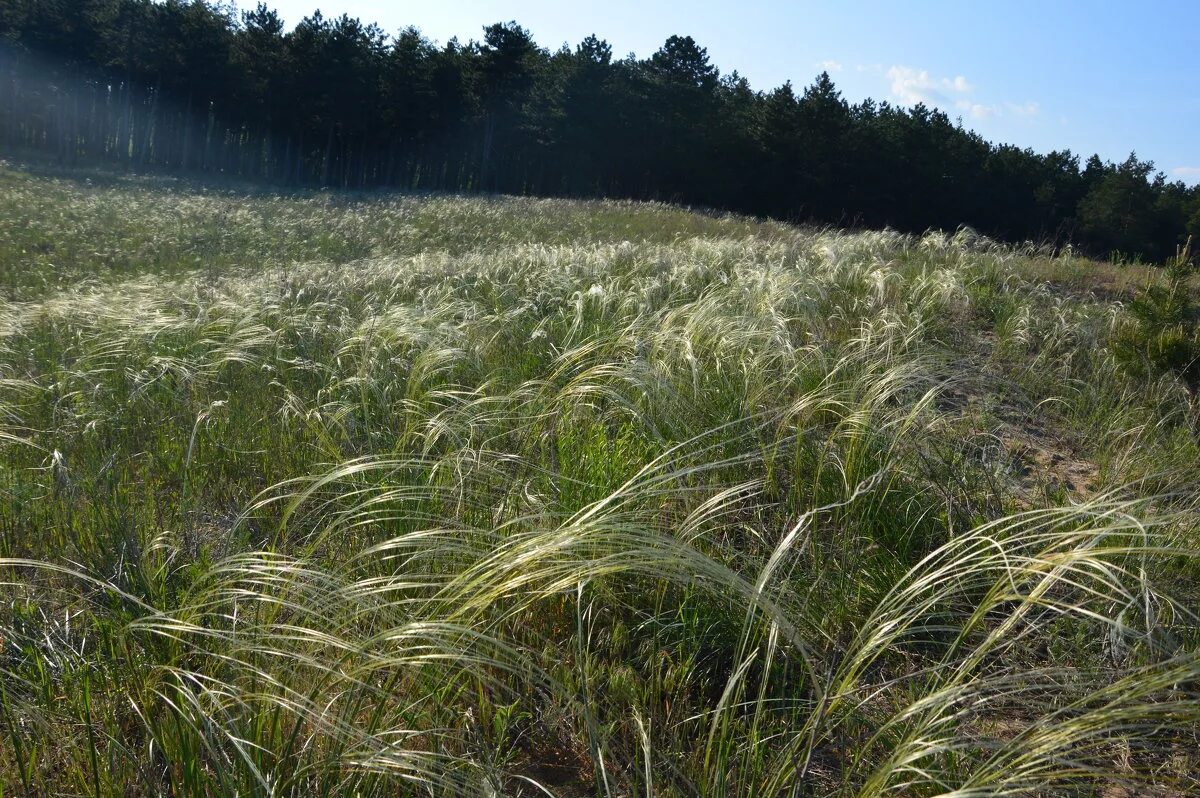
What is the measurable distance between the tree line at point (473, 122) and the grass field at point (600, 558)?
35109mm

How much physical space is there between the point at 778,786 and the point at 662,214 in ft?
63.4

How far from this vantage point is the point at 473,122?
4891 centimetres

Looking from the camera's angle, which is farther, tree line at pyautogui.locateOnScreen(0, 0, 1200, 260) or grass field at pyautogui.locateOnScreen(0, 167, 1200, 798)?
tree line at pyautogui.locateOnScreen(0, 0, 1200, 260)

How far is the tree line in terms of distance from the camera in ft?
131

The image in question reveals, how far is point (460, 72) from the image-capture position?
153 ft

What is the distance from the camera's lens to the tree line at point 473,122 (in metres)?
39.9

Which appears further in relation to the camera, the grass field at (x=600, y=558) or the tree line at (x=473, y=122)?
the tree line at (x=473, y=122)

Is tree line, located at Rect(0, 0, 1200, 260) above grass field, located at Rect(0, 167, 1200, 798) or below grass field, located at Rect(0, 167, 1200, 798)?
above

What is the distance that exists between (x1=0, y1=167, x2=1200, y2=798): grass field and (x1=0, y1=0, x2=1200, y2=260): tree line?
115 ft

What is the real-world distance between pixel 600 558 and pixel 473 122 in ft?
167

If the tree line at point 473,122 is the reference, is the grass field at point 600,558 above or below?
below

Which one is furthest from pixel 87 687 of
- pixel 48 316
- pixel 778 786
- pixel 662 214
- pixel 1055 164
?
pixel 1055 164

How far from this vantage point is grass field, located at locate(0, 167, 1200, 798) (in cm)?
147

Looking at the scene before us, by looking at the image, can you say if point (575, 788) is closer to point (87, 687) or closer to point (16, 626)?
point (87, 687)
